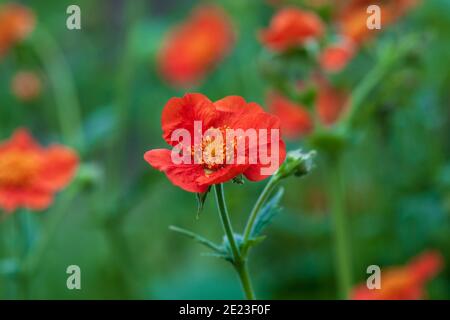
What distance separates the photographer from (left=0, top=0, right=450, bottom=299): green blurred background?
1.42 metres

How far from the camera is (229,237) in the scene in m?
0.74

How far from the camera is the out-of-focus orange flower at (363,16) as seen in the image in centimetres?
130

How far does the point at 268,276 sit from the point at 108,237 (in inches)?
12.7

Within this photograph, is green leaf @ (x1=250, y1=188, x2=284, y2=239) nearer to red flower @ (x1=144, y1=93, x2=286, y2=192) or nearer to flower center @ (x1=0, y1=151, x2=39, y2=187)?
red flower @ (x1=144, y1=93, x2=286, y2=192)

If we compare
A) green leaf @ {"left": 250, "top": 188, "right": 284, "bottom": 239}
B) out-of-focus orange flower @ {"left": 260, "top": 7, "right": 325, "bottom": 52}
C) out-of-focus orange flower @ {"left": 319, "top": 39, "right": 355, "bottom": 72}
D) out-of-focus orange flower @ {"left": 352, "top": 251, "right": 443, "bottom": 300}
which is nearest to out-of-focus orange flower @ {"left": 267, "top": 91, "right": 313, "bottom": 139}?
out-of-focus orange flower @ {"left": 319, "top": 39, "right": 355, "bottom": 72}

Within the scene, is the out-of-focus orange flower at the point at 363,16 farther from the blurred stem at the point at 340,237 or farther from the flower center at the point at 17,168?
the flower center at the point at 17,168

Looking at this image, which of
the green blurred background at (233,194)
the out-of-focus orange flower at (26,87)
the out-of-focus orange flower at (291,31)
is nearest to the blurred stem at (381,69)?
the green blurred background at (233,194)

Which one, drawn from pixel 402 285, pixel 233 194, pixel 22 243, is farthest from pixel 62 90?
pixel 402 285

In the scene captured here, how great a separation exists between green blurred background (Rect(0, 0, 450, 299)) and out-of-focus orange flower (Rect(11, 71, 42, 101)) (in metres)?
0.03

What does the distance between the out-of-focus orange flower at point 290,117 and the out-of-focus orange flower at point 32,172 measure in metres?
0.44

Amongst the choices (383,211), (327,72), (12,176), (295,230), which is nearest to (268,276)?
(295,230)

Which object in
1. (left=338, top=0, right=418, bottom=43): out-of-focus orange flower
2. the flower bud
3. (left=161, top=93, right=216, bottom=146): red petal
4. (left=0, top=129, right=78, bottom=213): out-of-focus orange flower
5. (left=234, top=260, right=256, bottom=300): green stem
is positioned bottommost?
(left=234, top=260, right=256, bottom=300): green stem

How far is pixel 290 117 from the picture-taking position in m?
1.55
